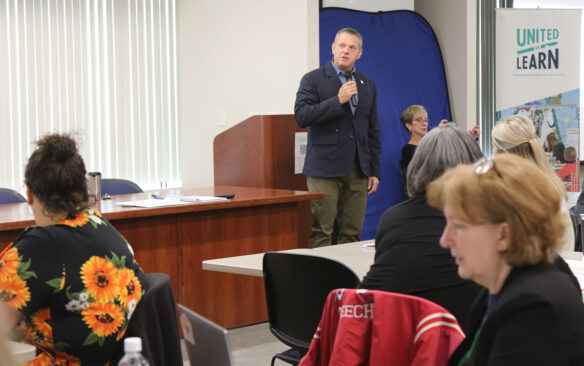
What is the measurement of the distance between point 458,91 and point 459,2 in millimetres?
907

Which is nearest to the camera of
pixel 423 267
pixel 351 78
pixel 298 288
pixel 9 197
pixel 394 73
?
pixel 423 267

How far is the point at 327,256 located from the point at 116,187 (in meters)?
2.32

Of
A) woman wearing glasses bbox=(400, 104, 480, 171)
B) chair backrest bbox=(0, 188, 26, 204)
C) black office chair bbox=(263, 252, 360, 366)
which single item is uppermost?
woman wearing glasses bbox=(400, 104, 480, 171)

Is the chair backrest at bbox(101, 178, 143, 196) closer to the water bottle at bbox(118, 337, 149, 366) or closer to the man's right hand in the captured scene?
the man's right hand

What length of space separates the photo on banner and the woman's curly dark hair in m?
6.08

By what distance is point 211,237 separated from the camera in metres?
4.11

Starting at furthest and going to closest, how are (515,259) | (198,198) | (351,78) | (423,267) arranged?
(351,78) → (198,198) → (423,267) → (515,259)

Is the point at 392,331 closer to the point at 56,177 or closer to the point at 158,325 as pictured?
the point at 158,325

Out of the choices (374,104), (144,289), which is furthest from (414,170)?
(374,104)

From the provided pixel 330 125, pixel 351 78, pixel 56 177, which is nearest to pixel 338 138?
pixel 330 125

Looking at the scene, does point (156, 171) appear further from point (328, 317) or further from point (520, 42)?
point (328, 317)

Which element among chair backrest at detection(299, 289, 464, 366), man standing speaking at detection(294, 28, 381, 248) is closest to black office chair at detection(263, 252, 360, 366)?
chair backrest at detection(299, 289, 464, 366)

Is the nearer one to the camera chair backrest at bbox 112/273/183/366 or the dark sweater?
the dark sweater

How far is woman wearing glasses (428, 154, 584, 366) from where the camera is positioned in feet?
4.00
